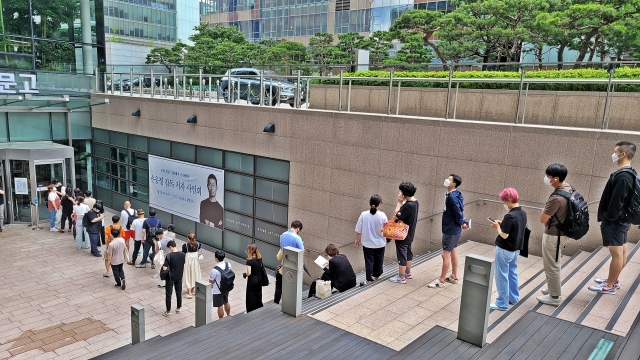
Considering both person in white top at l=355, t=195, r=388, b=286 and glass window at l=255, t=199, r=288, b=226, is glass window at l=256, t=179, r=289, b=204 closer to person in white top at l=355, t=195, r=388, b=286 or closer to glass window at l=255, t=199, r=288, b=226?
glass window at l=255, t=199, r=288, b=226

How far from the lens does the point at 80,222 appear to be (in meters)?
13.6

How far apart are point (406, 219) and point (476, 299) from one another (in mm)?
2416

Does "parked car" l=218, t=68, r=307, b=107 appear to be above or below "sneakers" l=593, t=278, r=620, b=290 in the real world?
above

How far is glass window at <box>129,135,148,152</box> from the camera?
55.1 feet

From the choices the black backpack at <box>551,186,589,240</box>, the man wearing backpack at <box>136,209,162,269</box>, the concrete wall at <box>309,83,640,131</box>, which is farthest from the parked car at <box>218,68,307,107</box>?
the black backpack at <box>551,186,589,240</box>

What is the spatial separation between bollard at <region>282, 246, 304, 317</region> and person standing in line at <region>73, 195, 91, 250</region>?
9764 millimetres

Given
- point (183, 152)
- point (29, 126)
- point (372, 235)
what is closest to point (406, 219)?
point (372, 235)

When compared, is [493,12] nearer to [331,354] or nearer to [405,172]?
[405,172]

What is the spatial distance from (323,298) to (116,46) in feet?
222

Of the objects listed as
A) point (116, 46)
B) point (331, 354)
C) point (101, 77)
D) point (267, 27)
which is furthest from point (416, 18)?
point (116, 46)

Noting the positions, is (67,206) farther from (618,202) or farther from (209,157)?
(618,202)

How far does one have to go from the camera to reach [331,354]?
16.4 feet

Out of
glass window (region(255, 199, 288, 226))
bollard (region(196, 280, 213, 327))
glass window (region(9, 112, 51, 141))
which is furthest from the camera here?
glass window (region(9, 112, 51, 141))

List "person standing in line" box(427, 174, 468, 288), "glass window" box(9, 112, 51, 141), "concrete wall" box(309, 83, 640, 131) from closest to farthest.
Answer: "person standing in line" box(427, 174, 468, 288) < "concrete wall" box(309, 83, 640, 131) < "glass window" box(9, 112, 51, 141)
